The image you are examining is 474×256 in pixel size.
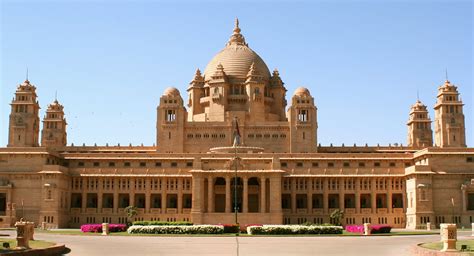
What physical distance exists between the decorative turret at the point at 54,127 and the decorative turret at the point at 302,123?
50150 mm

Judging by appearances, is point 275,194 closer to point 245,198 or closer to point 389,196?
point 245,198

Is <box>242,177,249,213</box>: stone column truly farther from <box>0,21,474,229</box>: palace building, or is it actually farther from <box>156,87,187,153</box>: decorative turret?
<box>156,87,187,153</box>: decorative turret

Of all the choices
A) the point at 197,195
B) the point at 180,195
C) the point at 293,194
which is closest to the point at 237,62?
the point at 293,194

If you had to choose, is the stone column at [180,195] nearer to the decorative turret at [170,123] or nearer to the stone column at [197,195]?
the stone column at [197,195]

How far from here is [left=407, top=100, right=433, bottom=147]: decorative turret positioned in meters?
144

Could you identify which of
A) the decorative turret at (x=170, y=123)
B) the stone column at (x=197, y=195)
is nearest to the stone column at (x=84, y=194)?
the decorative turret at (x=170, y=123)

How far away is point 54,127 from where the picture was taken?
490 ft

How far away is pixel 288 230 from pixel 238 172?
33.9m

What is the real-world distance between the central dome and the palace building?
341 cm

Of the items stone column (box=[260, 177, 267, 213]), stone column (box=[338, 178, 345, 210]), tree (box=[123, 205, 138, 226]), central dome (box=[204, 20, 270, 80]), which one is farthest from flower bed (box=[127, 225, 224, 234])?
central dome (box=[204, 20, 270, 80])

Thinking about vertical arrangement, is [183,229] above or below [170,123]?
below

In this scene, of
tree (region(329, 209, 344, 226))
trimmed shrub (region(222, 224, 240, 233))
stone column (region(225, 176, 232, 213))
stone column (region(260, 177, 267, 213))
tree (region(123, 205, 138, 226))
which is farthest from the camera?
tree (region(123, 205, 138, 226))

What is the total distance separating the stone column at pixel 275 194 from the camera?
108 metres

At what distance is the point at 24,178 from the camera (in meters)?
112
